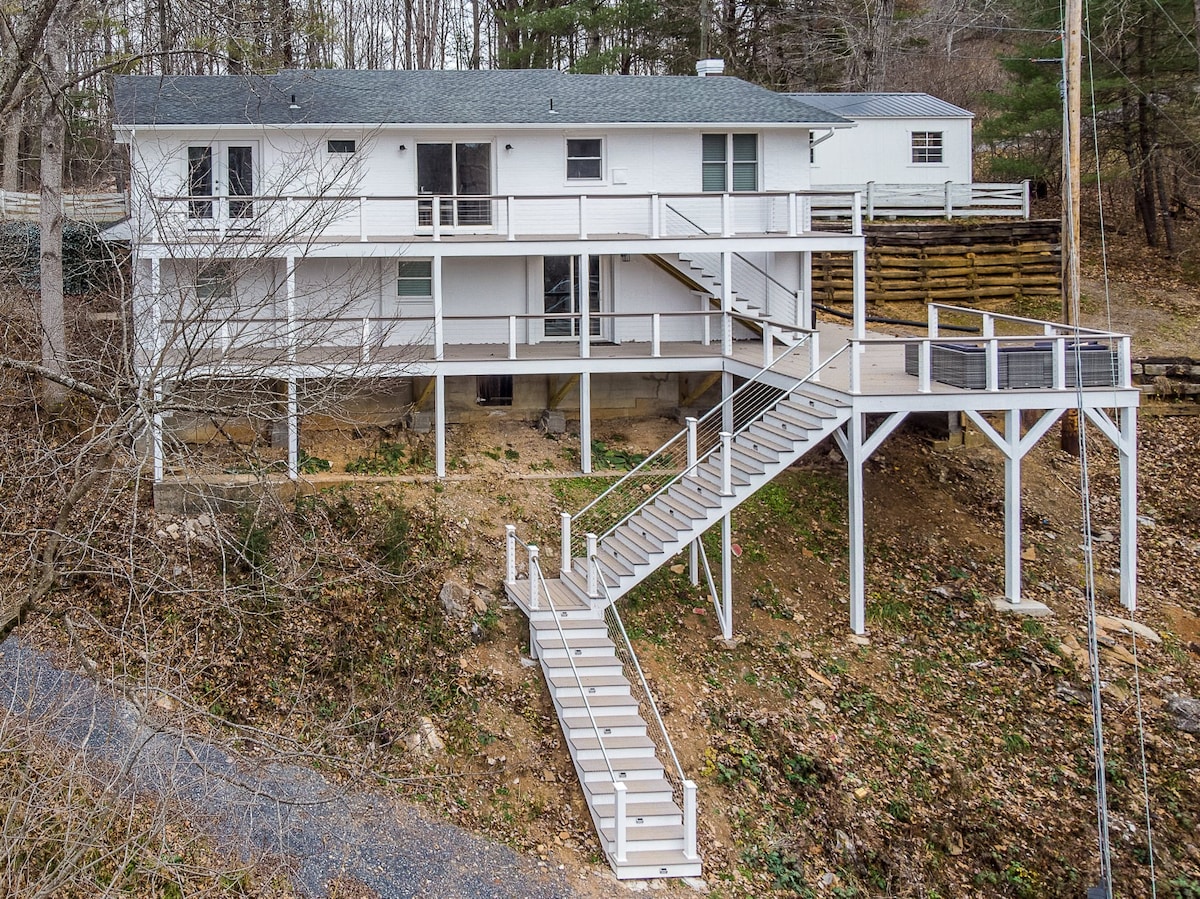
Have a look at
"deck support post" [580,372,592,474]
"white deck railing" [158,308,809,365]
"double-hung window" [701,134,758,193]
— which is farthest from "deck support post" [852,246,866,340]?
"deck support post" [580,372,592,474]

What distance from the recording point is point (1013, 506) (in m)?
18.1

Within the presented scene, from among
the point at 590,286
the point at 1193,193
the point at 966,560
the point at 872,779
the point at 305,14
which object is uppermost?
the point at 305,14

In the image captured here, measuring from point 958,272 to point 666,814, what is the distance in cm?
1927

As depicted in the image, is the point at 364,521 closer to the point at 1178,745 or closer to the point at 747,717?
the point at 747,717

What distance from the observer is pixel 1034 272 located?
30.0m

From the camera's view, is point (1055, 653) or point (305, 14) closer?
point (1055, 653)

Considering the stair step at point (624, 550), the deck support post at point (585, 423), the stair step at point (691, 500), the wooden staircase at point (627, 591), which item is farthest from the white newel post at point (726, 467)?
A: the deck support post at point (585, 423)

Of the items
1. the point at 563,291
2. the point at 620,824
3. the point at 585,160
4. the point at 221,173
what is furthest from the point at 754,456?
the point at 221,173

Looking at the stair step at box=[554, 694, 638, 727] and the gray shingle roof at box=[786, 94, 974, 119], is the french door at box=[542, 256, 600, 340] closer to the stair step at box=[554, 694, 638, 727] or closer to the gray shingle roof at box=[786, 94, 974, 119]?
the stair step at box=[554, 694, 638, 727]

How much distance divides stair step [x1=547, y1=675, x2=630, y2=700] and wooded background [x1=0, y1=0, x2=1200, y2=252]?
34.7 feet

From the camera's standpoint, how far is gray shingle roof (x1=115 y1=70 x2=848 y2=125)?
73.0ft

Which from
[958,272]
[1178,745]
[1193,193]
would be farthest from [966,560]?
[1193,193]

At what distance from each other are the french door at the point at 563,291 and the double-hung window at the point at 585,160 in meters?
1.49

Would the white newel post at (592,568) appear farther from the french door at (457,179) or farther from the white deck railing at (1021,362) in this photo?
the french door at (457,179)
